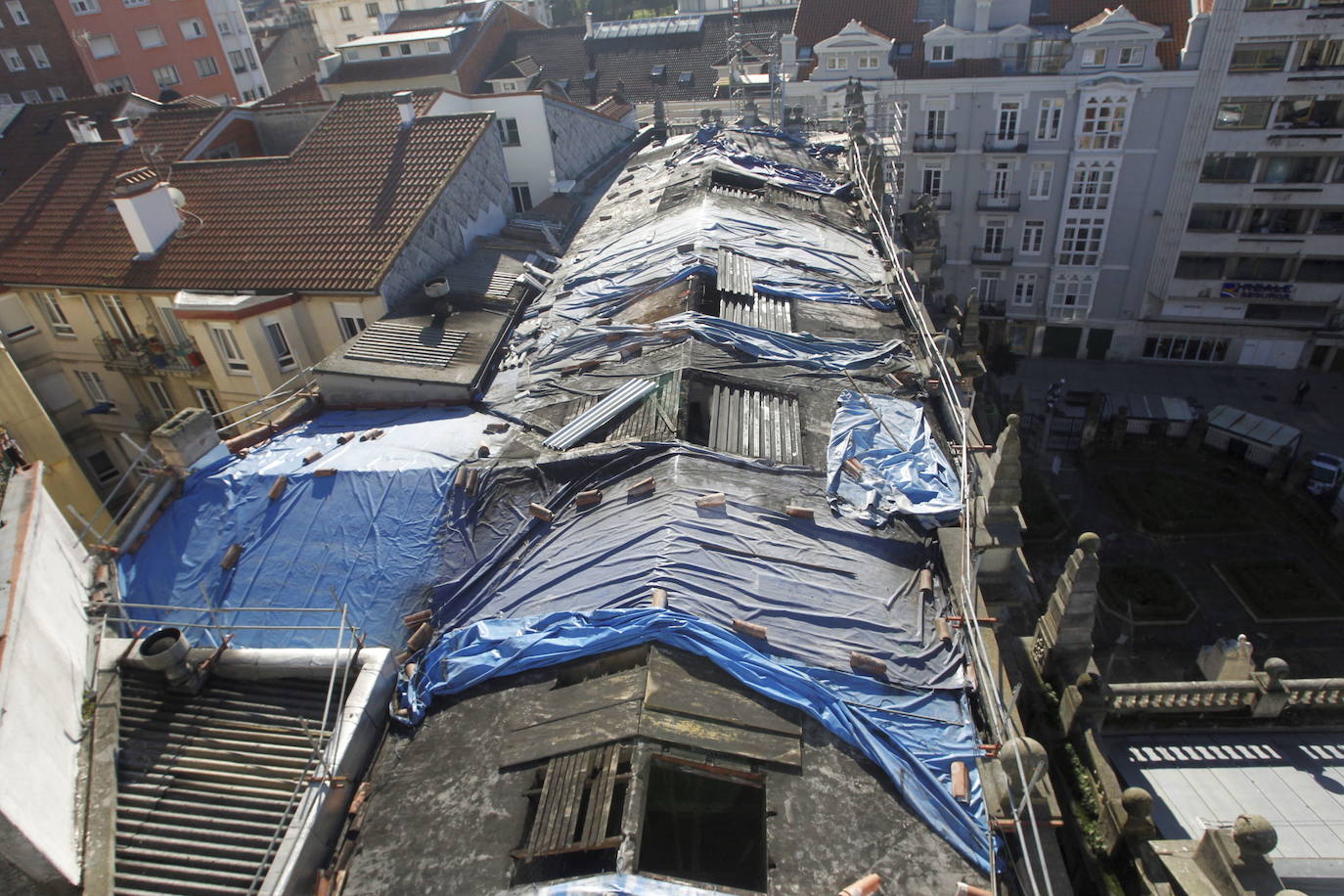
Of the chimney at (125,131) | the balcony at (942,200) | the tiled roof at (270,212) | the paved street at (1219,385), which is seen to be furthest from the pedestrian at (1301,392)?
the chimney at (125,131)

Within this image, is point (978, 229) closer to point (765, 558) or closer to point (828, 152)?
point (828, 152)

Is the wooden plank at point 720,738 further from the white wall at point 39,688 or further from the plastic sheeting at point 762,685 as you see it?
the white wall at point 39,688

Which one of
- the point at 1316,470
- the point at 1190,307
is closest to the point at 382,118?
the point at 1316,470

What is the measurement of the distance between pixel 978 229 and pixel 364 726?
4779 cm

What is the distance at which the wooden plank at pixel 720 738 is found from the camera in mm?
10844

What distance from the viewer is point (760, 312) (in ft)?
74.1

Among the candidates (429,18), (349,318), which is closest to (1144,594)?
(349,318)

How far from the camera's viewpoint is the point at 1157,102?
141 ft

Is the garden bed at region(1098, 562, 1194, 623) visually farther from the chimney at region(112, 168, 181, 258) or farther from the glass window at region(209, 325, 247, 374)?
the chimney at region(112, 168, 181, 258)

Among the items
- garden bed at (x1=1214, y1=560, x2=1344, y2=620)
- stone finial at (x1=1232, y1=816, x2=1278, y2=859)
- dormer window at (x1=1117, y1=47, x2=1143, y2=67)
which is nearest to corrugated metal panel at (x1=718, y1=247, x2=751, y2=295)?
stone finial at (x1=1232, y1=816, x2=1278, y2=859)

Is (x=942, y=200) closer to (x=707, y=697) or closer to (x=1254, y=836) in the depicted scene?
(x=1254, y=836)

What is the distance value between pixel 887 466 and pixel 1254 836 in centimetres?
837

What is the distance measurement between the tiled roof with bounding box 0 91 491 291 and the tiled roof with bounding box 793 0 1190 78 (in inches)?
1088

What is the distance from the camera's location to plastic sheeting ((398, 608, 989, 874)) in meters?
10.8
